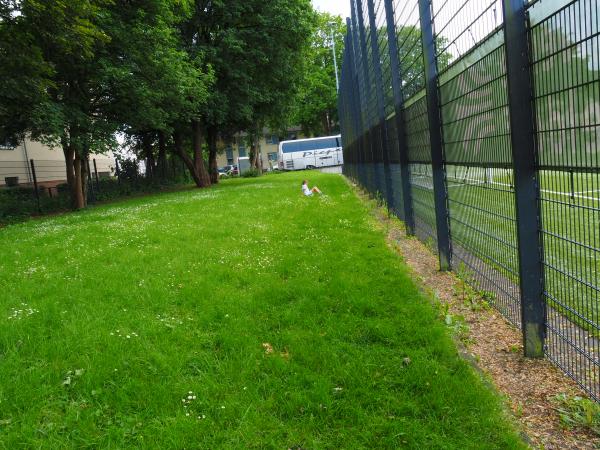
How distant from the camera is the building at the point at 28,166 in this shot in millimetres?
19734

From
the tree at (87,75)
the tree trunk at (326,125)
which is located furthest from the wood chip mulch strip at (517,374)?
the tree trunk at (326,125)

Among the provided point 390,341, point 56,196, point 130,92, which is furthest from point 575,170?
point 56,196

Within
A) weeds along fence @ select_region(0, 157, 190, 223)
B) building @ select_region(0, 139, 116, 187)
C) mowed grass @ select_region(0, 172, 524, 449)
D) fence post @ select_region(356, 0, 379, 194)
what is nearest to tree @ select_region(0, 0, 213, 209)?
weeds along fence @ select_region(0, 157, 190, 223)

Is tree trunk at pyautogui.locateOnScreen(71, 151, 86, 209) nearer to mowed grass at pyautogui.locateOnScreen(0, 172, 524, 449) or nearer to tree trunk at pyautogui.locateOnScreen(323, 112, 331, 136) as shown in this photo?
mowed grass at pyautogui.locateOnScreen(0, 172, 524, 449)

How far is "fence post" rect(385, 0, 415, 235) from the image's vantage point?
6195 mm

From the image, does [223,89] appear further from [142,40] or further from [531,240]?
[531,240]

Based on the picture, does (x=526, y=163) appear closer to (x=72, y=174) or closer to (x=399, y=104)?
(x=399, y=104)

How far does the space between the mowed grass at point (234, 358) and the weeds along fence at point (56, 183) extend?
11.8m

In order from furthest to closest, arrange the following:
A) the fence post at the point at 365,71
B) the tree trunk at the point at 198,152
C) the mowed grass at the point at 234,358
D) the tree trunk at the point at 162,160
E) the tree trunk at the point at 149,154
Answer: the tree trunk at the point at 162,160 < the tree trunk at the point at 149,154 < the tree trunk at the point at 198,152 < the fence post at the point at 365,71 < the mowed grass at the point at 234,358

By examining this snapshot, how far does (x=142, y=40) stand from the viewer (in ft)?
49.4

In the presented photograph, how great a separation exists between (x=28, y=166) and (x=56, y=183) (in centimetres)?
267

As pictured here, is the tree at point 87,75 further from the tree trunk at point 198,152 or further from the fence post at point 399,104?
the fence post at point 399,104

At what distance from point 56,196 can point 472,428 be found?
726 inches

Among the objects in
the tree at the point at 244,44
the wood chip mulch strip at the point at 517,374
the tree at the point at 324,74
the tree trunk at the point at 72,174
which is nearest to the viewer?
the wood chip mulch strip at the point at 517,374
